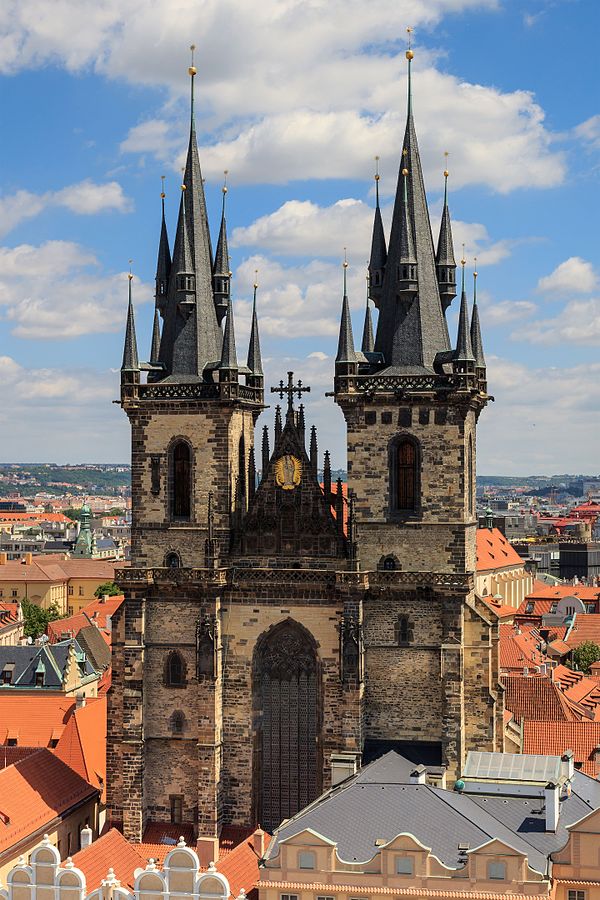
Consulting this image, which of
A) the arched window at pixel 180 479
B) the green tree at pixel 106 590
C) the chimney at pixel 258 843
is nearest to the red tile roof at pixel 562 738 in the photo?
the chimney at pixel 258 843

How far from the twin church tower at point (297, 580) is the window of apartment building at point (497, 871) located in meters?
13.7

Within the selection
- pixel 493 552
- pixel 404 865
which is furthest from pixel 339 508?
pixel 493 552

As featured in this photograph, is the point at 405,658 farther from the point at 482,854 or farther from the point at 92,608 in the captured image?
the point at 92,608

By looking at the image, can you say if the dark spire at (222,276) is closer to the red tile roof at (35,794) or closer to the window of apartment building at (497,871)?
the red tile roof at (35,794)

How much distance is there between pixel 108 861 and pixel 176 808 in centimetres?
952

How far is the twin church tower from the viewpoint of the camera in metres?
59.3

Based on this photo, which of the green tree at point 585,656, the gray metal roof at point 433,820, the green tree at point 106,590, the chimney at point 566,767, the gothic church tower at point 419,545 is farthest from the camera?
the green tree at point 106,590

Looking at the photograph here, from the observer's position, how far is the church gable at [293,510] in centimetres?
6041

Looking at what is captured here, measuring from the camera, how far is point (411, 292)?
61719mm

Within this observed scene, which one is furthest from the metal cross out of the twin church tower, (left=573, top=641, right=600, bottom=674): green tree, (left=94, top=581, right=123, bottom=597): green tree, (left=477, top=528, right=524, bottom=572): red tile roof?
(left=94, top=581, right=123, bottom=597): green tree

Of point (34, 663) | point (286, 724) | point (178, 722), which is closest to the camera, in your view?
point (286, 724)

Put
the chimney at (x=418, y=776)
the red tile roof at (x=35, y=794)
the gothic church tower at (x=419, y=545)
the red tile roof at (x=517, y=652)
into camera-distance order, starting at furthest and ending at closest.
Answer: the red tile roof at (x=517, y=652), the gothic church tower at (x=419, y=545), the red tile roof at (x=35, y=794), the chimney at (x=418, y=776)

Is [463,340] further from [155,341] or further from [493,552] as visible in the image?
[493,552]

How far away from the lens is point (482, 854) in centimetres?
4419
